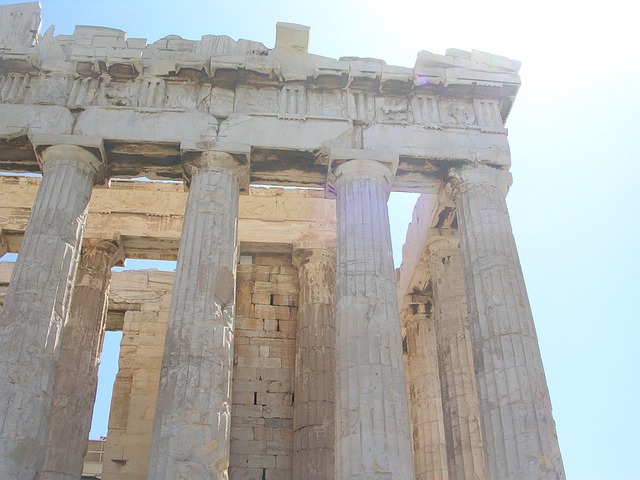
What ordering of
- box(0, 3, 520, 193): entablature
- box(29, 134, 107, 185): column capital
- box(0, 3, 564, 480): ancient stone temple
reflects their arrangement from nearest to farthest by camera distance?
1. box(0, 3, 564, 480): ancient stone temple
2. box(29, 134, 107, 185): column capital
3. box(0, 3, 520, 193): entablature

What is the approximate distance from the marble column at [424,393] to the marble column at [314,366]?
10.6 feet

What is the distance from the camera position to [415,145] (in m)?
16.5

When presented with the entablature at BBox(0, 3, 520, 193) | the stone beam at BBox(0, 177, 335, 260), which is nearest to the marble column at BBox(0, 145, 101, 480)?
the entablature at BBox(0, 3, 520, 193)

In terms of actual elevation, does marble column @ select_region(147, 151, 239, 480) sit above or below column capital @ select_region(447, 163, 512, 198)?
below

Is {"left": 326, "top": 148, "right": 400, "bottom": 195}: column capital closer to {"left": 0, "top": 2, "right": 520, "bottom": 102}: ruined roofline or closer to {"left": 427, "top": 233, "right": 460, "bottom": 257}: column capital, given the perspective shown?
{"left": 0, "top": 2, "right": 520, "bottom": 102}: ruined roofline

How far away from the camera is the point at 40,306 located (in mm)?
13414

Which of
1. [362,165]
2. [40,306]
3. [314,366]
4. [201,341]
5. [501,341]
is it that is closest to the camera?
[201,341]

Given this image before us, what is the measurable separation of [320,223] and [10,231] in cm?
805

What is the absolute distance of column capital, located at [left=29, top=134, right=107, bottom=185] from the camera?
15523 mm

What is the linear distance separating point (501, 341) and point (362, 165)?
15.7 ft

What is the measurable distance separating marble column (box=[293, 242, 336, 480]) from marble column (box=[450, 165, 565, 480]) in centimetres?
435

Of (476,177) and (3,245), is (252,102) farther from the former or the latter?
(3,245)

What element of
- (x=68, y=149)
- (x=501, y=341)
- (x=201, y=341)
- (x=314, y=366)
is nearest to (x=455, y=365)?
(x=314, y=366)

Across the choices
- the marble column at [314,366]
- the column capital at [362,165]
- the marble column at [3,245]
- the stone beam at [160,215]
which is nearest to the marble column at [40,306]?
the stone beam at [160,215]
